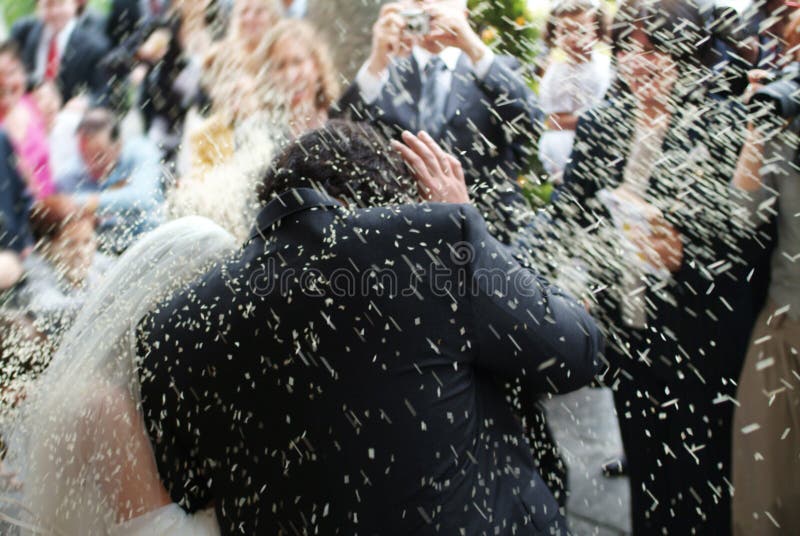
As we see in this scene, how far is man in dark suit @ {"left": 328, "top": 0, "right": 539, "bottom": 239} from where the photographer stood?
2.45 m

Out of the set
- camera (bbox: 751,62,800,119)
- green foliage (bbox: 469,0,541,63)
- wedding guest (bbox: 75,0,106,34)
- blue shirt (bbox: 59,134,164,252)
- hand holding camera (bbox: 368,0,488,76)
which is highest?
camera (bbox: 751,62,800,119)

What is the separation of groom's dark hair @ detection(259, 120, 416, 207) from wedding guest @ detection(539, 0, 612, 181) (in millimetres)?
1144

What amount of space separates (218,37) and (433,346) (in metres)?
1.95

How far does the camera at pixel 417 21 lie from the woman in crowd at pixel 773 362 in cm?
95

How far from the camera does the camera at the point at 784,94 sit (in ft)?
6.70

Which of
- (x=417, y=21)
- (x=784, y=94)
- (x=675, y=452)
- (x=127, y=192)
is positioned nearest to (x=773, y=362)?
(x=675, y=452)

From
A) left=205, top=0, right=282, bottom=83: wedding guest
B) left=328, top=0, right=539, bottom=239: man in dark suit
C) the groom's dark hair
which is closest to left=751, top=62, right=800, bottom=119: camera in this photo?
left=328, top=0, right=539, bottom=239: man in dark suit

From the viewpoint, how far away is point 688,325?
2260 mm

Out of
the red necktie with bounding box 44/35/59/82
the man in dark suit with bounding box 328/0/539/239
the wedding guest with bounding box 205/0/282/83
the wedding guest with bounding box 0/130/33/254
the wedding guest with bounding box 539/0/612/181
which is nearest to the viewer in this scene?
the man in dark suit with bounding box 328/0/539/239

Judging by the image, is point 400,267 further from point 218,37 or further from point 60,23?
point 60,23

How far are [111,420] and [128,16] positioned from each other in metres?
2.01

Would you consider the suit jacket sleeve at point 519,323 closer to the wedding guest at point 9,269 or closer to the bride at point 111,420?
the bride at point 111,420

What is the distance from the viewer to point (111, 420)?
1.57 m

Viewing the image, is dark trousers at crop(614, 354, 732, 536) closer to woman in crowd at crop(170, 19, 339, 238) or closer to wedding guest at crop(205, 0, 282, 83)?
woman in crowd at crop(170, 19, 339, 238)
